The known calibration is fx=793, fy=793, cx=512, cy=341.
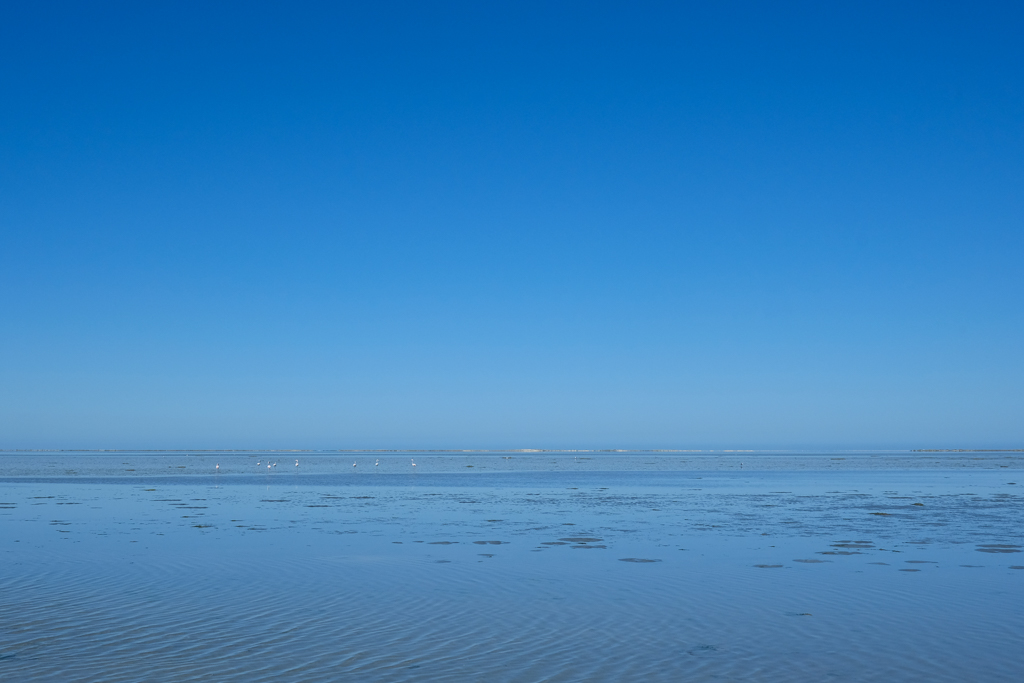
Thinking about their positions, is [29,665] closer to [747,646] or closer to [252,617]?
[252,617]

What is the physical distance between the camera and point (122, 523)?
2078 centimetres

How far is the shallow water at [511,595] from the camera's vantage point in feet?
26.3

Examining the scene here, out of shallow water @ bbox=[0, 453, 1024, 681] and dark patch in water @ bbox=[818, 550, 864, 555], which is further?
dark patch in water @ bbox=[818, 550, 864, 555]

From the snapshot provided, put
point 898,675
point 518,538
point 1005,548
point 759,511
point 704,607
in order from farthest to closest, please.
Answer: point 759,511
point 518,538
point 1005,548
point 704,607
point 898,675

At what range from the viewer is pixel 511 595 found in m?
11.5

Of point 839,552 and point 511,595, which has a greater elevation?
point 839,552

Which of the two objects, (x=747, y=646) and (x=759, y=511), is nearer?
(x=747, y=646)

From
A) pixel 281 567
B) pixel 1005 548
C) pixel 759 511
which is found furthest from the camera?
pixel 759 511

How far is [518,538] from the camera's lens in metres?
17.8

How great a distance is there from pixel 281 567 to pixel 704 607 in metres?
7.39

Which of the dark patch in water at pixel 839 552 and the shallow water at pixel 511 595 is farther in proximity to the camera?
the dark patch in water at pixel 839 552

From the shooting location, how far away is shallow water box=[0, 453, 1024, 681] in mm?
8023

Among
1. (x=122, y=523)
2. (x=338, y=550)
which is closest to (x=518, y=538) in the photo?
(x=338, y=550)

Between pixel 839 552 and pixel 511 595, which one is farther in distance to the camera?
pixel 839 552
